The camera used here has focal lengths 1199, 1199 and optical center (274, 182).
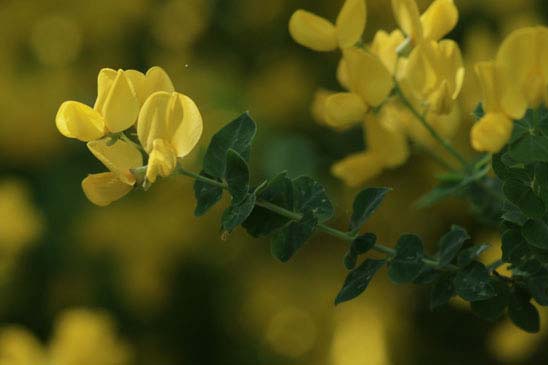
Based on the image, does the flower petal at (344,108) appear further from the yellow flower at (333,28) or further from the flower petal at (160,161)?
the flower petal at (160,161)

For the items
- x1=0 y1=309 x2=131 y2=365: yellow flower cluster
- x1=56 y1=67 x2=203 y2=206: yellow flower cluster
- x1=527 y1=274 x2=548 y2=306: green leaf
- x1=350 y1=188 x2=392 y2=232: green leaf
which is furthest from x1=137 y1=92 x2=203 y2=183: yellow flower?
x1=0 y1=309 x2=131 y2=365: yellow flower cluster

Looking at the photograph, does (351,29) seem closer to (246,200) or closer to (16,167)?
(246,200)

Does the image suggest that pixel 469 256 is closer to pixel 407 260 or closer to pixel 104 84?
pixel 407 260

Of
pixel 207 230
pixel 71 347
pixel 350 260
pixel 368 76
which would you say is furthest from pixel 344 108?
pixel 207 230

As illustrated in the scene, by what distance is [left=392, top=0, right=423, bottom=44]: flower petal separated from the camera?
826 mm

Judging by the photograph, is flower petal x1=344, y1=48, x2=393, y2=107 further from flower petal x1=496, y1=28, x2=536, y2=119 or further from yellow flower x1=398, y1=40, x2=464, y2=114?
flower petal x1=496, y1=28, x2=536, y2=119

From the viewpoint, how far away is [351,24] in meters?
0.84

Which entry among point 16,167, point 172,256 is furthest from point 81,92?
point 172,256

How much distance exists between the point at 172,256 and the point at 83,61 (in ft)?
1.49

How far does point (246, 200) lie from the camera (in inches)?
28.6

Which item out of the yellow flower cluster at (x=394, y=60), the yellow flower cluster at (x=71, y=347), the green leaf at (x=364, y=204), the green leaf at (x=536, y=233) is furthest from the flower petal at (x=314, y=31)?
the yellow flower cluster at (x=71, y=347)

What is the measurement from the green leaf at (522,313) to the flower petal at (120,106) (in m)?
0.27

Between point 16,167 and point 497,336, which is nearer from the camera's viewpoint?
point 497,336

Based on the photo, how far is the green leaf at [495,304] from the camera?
761mm
